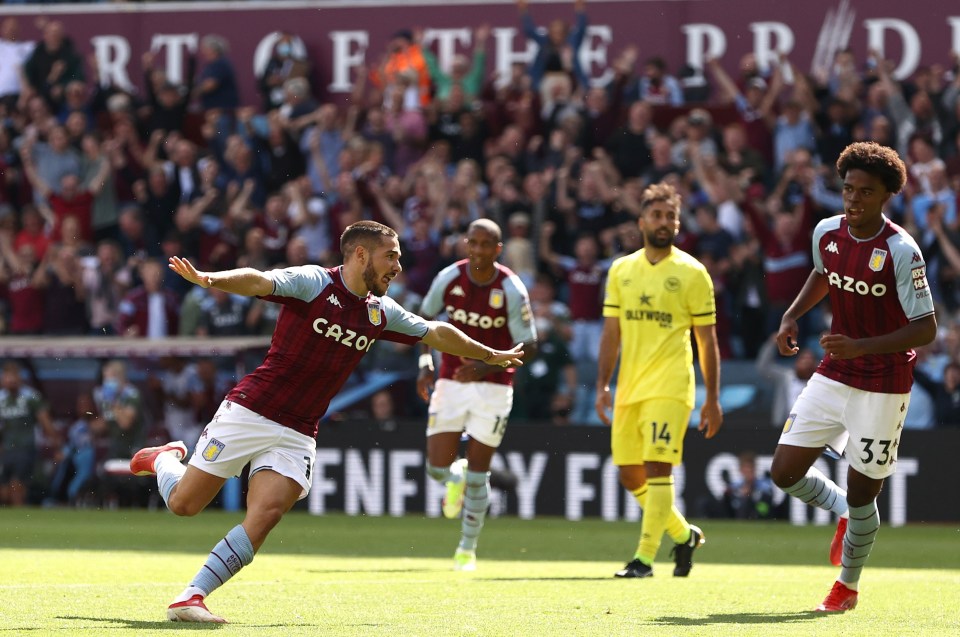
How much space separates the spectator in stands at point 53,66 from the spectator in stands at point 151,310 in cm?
441

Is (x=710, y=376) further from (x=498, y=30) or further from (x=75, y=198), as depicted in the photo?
(x=75, y=198)

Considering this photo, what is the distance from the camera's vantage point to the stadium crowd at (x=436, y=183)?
1898cm

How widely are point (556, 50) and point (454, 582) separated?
483 inches

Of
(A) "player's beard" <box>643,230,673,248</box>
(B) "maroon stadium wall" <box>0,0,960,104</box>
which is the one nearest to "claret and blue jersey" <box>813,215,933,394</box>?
(A) "player's beard" <box>643,230,673,248</box>

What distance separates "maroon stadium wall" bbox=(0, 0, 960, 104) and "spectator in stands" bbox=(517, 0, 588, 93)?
0.22m

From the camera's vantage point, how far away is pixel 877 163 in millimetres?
8805

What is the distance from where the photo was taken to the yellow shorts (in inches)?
443

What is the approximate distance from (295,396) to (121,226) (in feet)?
47.3

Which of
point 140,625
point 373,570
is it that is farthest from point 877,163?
point 373,570

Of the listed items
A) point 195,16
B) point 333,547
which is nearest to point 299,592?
point 333,547

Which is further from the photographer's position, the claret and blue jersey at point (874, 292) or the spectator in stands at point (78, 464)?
the spectator in stands at point (78, 464)

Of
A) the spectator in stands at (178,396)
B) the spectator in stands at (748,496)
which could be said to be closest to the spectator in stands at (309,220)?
the spectator in stands at (178,396)

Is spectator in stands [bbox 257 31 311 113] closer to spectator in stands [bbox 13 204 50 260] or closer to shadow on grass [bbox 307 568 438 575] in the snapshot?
spectator in stands [bbox 13 204 50 260]

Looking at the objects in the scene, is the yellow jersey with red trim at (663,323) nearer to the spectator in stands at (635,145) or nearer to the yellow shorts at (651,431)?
the yellow shorts at (651,431)
